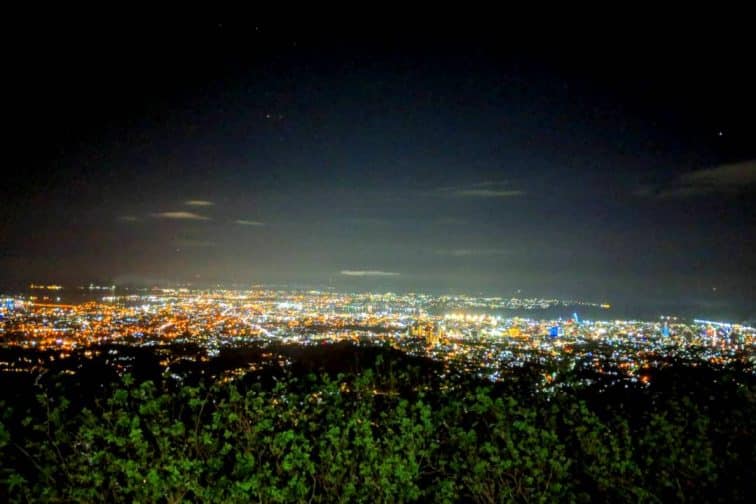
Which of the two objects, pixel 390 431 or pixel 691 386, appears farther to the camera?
pixel 691 386

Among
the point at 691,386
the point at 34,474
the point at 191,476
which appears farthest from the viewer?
the point at 691,386

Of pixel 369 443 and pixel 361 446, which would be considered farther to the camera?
pixel 361 446

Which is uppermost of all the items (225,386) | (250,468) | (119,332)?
(225,386)

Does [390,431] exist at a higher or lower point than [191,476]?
higher

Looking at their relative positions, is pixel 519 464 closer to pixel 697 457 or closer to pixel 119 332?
pixel 697 457

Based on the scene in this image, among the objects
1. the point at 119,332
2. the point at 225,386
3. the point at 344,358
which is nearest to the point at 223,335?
the point at 119,332

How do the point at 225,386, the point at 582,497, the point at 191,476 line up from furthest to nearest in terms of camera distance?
the point at 225,386 → the point at 582,497 → the point at 191,476

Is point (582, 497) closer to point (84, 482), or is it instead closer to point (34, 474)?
point (84, 482)
